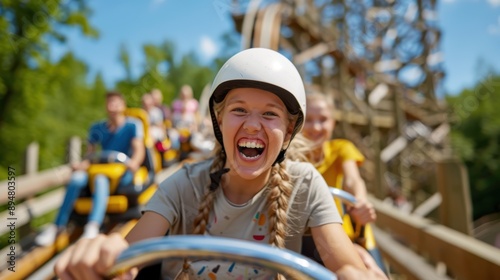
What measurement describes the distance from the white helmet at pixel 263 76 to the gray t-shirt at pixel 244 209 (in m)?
0.28

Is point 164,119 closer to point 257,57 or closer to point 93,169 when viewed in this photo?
point 93,169

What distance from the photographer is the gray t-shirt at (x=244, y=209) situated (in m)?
1.29

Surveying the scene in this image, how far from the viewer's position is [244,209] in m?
1.33

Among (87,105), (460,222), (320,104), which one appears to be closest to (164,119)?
(320,104)

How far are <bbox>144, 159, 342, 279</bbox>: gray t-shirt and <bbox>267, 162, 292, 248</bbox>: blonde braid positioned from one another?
31 mm

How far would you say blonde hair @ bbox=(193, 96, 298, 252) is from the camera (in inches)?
49.3

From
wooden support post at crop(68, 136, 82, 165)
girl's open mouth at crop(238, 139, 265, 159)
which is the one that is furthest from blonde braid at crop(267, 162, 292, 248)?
wooden support post at crop(68, 136, 82, 165)

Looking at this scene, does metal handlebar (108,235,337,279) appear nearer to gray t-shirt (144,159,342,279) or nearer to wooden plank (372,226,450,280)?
gray t-shirt (144,159,342,279)

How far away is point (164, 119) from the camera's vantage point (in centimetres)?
730

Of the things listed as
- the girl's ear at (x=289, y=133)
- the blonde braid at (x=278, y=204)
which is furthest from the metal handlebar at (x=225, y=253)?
the girl's ear at (x=289, y=133)

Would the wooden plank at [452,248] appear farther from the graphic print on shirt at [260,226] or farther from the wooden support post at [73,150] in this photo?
the wooden support post at [73,150]

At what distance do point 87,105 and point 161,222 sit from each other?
25.0 m

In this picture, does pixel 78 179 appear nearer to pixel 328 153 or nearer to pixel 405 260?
pixel 328 153

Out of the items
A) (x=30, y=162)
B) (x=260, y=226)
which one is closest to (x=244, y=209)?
(x=260, y=226)
